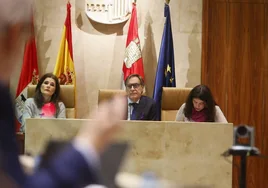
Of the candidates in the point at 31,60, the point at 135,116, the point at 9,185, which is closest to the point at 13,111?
the point at 9,185

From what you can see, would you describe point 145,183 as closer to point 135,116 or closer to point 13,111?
point 13,111

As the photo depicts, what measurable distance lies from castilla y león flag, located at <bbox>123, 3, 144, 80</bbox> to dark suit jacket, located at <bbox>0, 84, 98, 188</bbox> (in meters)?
4.49

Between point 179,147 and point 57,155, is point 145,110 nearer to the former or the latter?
point 179,147

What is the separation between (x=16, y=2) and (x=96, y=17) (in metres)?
4.80

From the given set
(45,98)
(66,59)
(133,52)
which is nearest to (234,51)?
(133,52)

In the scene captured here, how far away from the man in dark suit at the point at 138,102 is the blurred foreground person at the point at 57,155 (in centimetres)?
344

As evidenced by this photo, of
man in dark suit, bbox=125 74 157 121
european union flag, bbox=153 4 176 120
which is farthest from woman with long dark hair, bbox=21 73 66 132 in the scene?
european union flag, bbox=153 4 176 120

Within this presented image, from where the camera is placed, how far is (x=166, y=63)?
4906mm

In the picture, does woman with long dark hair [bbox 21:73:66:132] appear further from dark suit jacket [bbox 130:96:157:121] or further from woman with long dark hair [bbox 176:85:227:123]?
woman with long dark hair [bbox 176:85:227:123]

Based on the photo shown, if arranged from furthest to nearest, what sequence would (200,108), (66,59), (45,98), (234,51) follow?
(234,51) → (66,59) → (45,98) → (200,108)

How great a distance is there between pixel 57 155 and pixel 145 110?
3.54 metres

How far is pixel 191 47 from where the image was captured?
17.2 feet

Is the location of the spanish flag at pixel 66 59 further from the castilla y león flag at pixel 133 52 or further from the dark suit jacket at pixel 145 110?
the dark suit jacket at pixel 145 110

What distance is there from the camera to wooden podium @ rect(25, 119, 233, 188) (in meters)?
2.81
